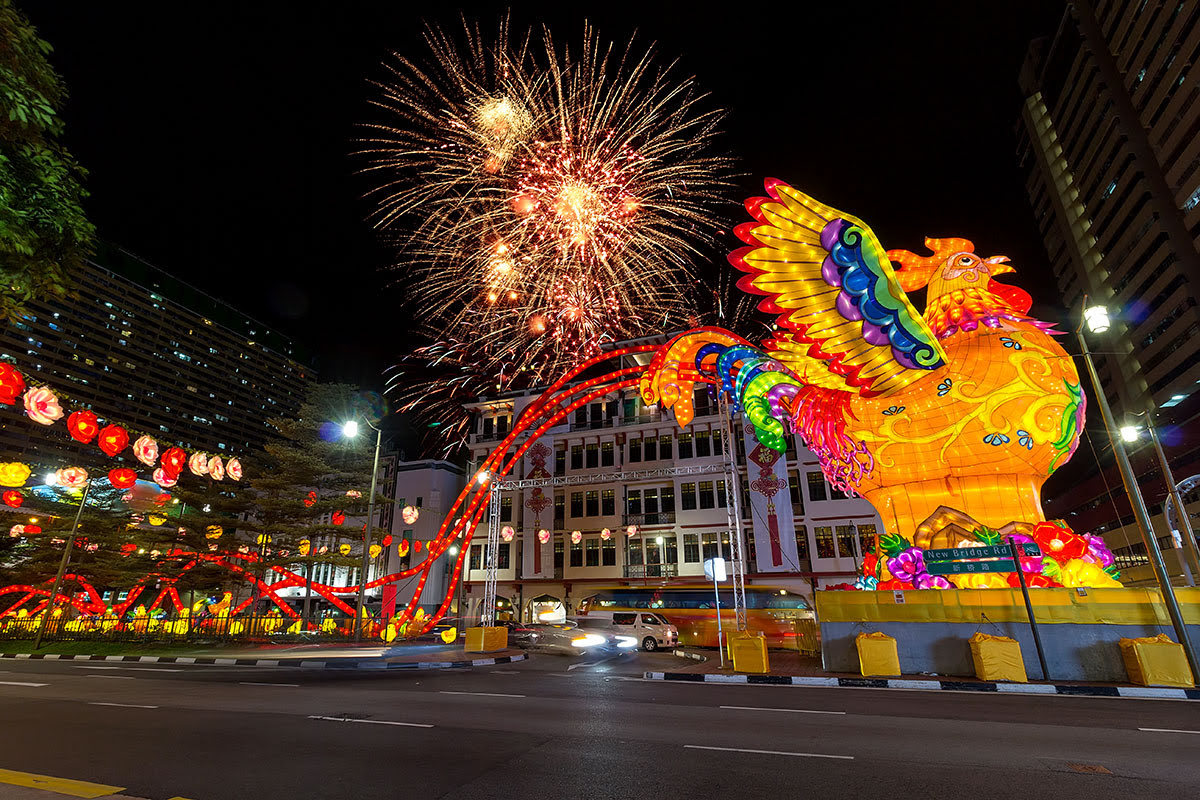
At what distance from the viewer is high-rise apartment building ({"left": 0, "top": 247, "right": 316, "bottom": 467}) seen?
8181 centimetres

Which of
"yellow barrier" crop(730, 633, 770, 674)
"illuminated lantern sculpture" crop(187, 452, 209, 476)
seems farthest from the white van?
"illuminated lantern sculpture" crop(187, 452, 209, 476)

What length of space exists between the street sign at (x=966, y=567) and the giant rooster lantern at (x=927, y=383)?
293mm

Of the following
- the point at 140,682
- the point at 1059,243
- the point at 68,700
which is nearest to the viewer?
the point at 68,700

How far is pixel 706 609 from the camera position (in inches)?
Result: 1034

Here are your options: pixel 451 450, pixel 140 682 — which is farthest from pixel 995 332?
pixel 451 450

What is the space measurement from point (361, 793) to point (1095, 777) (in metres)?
6.03

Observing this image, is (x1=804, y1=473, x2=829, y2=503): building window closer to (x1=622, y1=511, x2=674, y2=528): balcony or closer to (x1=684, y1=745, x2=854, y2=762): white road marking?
(x1=622, y1=511, x2=674, y2=528): balcony

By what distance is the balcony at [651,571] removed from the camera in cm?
3416

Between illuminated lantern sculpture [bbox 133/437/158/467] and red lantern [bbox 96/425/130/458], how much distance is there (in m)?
0.86

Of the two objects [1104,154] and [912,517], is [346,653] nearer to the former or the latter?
[912,517]

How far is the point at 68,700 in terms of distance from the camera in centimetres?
916

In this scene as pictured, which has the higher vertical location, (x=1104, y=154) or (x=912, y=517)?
(x=1104, y=154)

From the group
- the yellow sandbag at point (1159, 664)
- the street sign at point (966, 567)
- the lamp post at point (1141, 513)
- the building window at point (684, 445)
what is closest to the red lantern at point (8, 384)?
the street sign at point (966, 567)

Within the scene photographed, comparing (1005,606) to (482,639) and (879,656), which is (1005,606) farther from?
(482,639)
